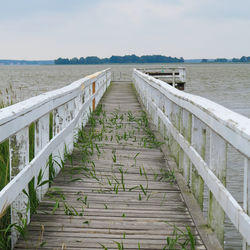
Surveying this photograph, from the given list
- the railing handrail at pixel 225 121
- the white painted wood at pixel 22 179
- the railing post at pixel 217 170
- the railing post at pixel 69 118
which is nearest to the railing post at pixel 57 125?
the railing post at pixel 69 118

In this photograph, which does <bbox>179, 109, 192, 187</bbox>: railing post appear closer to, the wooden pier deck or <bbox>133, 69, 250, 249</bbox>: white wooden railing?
<bbox>133, 69, 250, 249</bbox>: white wooden railing

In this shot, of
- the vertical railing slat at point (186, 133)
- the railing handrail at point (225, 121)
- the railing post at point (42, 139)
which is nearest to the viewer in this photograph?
the railing handrail at point (225, 121)

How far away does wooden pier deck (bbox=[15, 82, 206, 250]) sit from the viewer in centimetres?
385

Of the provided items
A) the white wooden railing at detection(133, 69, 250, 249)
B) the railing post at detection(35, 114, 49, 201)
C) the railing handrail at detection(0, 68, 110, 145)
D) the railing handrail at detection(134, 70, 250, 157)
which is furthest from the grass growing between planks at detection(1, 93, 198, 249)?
the railing handrail at detection(134, 70, 250, 157)

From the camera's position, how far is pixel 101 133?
29.1ft

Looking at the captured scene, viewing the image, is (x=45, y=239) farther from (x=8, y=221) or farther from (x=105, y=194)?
(x=105, y=194)

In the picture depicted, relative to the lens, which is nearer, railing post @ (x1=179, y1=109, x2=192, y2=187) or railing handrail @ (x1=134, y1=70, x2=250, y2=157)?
railing handrail @ (x1=134, y1=70, x2=250, y2=157)

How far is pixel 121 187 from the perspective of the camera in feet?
17.8

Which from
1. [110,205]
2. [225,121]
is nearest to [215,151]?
[225,121]

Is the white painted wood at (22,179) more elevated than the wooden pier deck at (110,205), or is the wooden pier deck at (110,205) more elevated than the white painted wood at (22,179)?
the white painted wood at (22,179)

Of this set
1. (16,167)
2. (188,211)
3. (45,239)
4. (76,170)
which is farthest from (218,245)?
(76,170)

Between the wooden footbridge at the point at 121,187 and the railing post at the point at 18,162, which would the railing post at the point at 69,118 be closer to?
the wooden footbridge at the point at 121,187

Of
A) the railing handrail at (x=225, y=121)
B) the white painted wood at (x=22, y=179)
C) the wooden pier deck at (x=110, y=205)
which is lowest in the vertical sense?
the wooden pier deck at (x=110, y=205)

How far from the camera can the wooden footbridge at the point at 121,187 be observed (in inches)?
137
